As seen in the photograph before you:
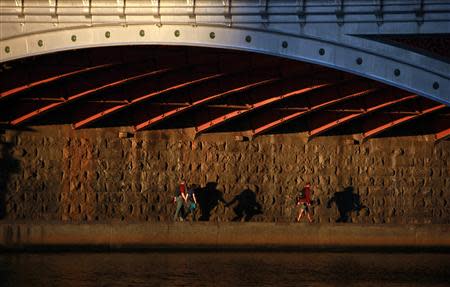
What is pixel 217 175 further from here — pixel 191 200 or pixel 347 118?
pixel 347 118

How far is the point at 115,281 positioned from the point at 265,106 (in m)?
11.0

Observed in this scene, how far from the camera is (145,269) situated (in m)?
23.5

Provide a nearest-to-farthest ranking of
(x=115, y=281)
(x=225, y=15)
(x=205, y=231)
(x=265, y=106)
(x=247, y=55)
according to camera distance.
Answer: (x=115, y=281)
(x=225, y=15)
(x=247, y=55)
(x=205, y=231)
(x=265, y=106)

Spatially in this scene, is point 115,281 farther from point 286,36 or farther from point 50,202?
point 50,202

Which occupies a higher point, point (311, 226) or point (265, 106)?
point (265, 106)

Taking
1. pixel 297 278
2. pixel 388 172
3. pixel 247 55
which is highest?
pixel 247 55

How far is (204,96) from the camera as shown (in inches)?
1208

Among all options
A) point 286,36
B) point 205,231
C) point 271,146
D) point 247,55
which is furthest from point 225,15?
point 271,146

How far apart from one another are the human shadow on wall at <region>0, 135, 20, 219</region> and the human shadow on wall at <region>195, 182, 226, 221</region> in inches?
196

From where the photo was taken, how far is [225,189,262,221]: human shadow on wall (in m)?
33.9

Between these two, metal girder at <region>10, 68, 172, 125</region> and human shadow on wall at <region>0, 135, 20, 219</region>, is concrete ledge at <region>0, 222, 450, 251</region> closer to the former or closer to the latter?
metal girder at <region>10, 68, 172, 125</region>

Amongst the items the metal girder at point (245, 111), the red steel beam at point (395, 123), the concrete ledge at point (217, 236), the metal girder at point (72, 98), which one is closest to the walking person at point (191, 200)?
the metal girder at point (245, 111)

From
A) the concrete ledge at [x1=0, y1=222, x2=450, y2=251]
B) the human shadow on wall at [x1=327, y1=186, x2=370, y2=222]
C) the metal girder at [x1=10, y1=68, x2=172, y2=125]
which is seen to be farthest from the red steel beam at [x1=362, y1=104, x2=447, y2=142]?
the metal girder at [x1=10, y1=68, x2=172, y2=125]

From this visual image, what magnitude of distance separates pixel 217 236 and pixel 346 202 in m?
6.64
